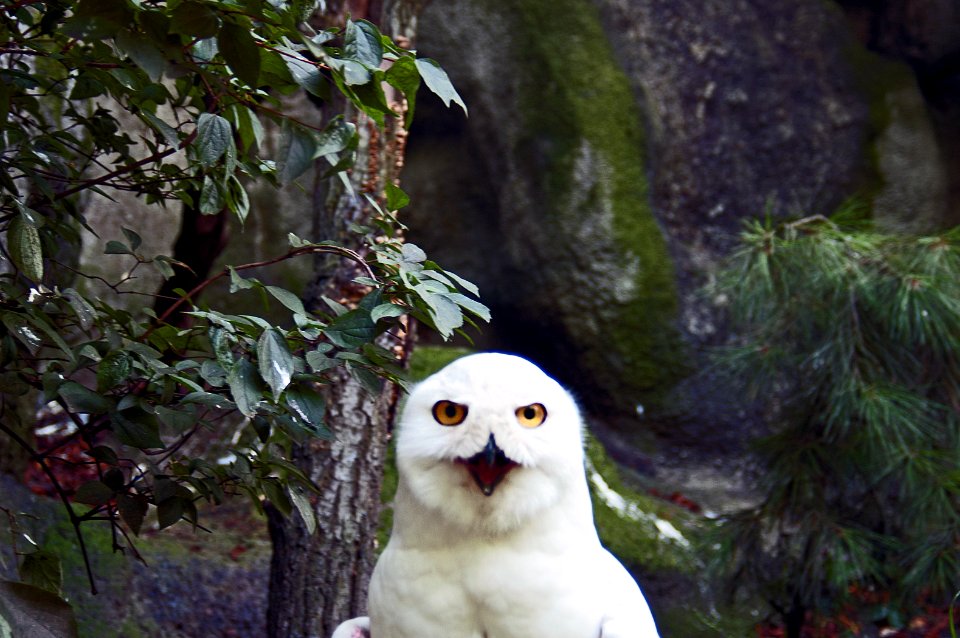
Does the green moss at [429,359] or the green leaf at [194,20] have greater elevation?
the green moss at [429,359]

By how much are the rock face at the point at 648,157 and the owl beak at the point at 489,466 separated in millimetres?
3750

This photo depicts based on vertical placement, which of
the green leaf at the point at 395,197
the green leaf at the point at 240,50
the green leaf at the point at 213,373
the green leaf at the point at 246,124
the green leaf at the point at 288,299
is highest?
the green leaf at the point at 246,124

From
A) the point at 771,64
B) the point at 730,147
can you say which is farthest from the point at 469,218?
the point at 771,64

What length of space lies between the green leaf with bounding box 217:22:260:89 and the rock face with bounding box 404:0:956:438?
4042 millimetres

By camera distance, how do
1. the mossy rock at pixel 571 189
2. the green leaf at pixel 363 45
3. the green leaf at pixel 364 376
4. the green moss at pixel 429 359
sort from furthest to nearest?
1. the mossy rock at pixel 571 189
2. the green moss at pixel 429 359
3. the green leaf at pixel 364 376
4. the green leaf at pixel 363 45

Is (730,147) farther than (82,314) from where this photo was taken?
Yes

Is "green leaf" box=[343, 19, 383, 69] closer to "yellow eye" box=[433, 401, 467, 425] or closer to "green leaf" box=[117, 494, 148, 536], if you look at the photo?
"yellow eye" box=[433, 401, 467, 425]

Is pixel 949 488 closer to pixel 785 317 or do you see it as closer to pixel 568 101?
pixel 785 317

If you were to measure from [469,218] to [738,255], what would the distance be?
282 centimetres

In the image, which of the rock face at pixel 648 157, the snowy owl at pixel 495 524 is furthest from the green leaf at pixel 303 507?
the rock face at pixel 648 157

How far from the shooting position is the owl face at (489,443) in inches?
66.2

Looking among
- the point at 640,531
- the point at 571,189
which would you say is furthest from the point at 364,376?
the point at 571,189

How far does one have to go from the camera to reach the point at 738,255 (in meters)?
3.43

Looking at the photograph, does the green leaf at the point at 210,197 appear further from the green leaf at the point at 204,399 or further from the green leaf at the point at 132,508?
the green leaf at the point at 132,508
